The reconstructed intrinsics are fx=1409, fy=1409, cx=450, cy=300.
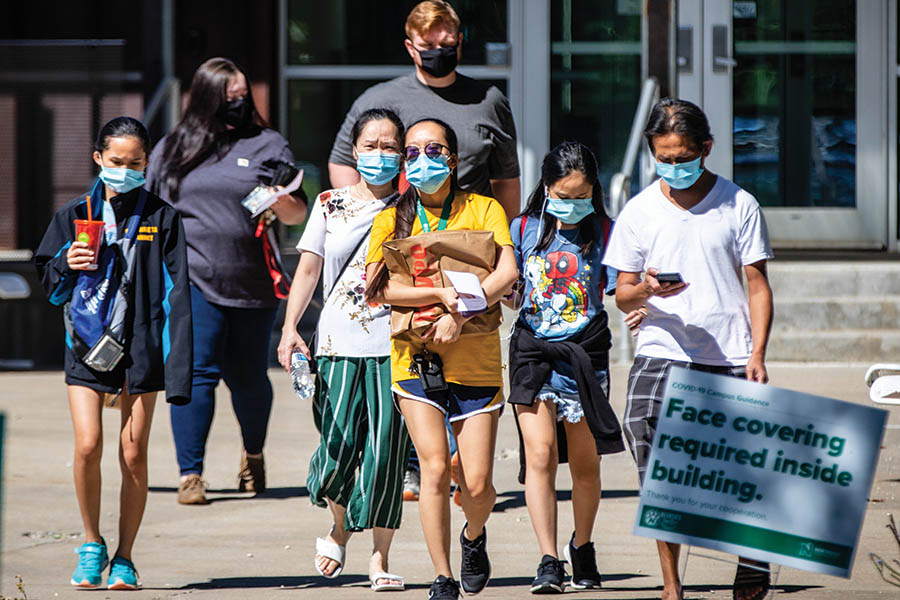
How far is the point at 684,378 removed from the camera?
416 centimetres

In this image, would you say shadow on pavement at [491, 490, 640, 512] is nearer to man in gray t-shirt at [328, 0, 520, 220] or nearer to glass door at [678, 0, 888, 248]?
man in gray t-shirt at [328, 0, 520, 220]

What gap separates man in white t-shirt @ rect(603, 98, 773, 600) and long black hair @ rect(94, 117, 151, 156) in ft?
6.29

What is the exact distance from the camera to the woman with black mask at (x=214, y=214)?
6789 millimetres

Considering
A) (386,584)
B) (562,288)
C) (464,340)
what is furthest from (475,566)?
(562,288)

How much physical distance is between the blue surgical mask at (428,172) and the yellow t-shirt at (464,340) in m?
0.12

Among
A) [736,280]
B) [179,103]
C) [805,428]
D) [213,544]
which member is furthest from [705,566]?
[179,103]

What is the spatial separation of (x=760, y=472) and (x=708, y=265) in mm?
909

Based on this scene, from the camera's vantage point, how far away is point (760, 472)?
4078 millimetres

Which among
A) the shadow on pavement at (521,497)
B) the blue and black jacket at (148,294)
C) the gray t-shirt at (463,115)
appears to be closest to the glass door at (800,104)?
the shadow on pavement at (521,497)

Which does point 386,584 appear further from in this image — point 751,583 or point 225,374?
point 225,374

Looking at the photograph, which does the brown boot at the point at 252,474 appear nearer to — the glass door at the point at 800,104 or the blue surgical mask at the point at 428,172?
the blue surgical mask at the point at 428,172

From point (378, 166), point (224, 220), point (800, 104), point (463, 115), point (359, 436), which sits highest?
point (800, 104)

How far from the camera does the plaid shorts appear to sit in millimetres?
4785

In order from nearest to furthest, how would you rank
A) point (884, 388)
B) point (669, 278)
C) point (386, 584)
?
1. point (884, 388)
2. point (669, 278)
3. point (386, 584)
